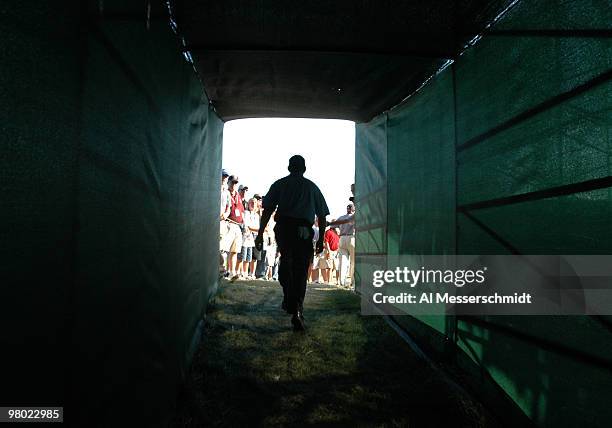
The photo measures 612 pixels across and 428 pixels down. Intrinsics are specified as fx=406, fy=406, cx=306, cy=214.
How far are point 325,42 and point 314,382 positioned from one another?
2.79 m

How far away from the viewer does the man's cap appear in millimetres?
5317

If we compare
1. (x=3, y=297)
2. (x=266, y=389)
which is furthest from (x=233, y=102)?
(x=3, y=297)

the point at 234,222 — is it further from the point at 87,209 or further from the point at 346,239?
the point at 87,209

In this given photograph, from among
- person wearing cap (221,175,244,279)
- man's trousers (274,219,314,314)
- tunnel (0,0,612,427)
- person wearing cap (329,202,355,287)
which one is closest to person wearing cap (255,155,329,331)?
man's trousers (274,219,314,314)

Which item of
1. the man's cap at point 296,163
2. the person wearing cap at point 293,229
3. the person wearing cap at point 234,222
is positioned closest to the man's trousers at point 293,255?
the person wearing cap at point 293,229

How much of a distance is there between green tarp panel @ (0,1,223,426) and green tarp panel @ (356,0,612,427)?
2064 millimetres

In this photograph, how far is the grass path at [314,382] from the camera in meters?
2.64

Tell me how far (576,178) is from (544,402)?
1.21 metres

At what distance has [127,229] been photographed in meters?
1.66

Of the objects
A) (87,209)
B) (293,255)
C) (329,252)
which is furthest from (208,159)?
(329,252)

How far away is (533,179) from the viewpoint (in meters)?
2.38

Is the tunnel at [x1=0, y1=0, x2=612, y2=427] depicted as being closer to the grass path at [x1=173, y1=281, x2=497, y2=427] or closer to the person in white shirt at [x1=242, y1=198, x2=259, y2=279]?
the grass path at [x1=173, y1=281, x2=497, y2=427]

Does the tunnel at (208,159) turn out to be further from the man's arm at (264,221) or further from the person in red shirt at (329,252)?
the person in red shirt at (329,252)

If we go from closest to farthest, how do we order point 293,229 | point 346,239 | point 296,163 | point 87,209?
point 87,209 < point 293,229 < point 296,163 < point 346,239
